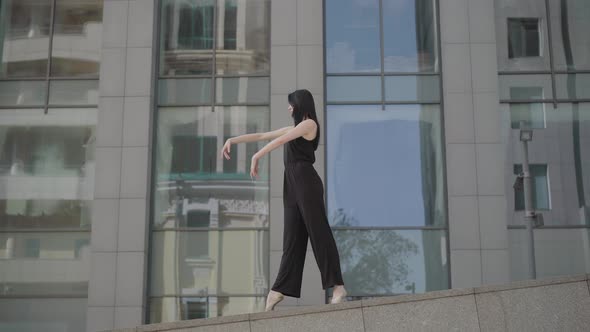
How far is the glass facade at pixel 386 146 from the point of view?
1705 cm

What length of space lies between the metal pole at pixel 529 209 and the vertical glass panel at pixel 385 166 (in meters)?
1.70

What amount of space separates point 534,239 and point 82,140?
396 inches

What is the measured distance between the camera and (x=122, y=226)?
17.2 m

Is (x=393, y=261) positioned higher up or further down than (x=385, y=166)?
further down

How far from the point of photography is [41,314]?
17.2 meters

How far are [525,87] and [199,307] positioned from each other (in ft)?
28.0

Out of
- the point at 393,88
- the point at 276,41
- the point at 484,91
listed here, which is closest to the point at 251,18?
the point at 276,41

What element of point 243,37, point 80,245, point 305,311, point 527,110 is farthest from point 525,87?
point 305,311

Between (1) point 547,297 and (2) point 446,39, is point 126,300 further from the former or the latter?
(1) point 547,297

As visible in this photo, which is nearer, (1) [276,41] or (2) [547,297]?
(2) [547,297]

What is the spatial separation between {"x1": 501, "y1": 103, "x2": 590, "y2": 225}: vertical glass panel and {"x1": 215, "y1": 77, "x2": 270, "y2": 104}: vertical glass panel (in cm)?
529

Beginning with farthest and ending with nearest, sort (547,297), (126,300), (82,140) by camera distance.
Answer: (82,140) → (126,300) → (547,297)

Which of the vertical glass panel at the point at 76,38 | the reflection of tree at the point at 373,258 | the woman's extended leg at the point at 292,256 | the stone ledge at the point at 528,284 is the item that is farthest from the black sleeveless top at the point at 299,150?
the vertical glass panel at the point at 76,38

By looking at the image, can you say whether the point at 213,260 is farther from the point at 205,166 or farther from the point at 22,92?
the point at 22,92
